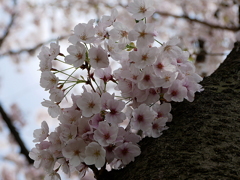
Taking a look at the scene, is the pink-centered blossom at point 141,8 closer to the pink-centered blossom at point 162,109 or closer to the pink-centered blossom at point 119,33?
the pink-centered blossom at point 119,33

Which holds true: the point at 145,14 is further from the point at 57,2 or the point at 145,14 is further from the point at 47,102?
the point at 57,2

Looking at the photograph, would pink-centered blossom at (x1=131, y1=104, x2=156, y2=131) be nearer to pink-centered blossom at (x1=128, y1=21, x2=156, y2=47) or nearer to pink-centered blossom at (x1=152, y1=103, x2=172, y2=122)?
pink-centered blossom at (x1=152, y1=103, x2=172, y2=122)

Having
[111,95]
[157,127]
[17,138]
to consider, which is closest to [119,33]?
[111,95]

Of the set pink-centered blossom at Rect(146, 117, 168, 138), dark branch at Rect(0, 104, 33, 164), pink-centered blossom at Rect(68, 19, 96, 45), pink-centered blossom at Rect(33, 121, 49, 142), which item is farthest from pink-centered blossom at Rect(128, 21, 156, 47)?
dark branch at Rect(0, 104, 33, 164)

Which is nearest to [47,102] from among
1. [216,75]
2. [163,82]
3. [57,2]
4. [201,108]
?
[163,82]

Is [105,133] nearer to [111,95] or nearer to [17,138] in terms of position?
[111,95]

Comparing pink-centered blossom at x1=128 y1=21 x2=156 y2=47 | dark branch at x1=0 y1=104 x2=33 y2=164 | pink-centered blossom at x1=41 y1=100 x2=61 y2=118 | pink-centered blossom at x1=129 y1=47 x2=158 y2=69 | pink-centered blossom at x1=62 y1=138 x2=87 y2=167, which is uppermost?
pink-centered blossom at x1=128 y1=21 x2=156 y2=47
